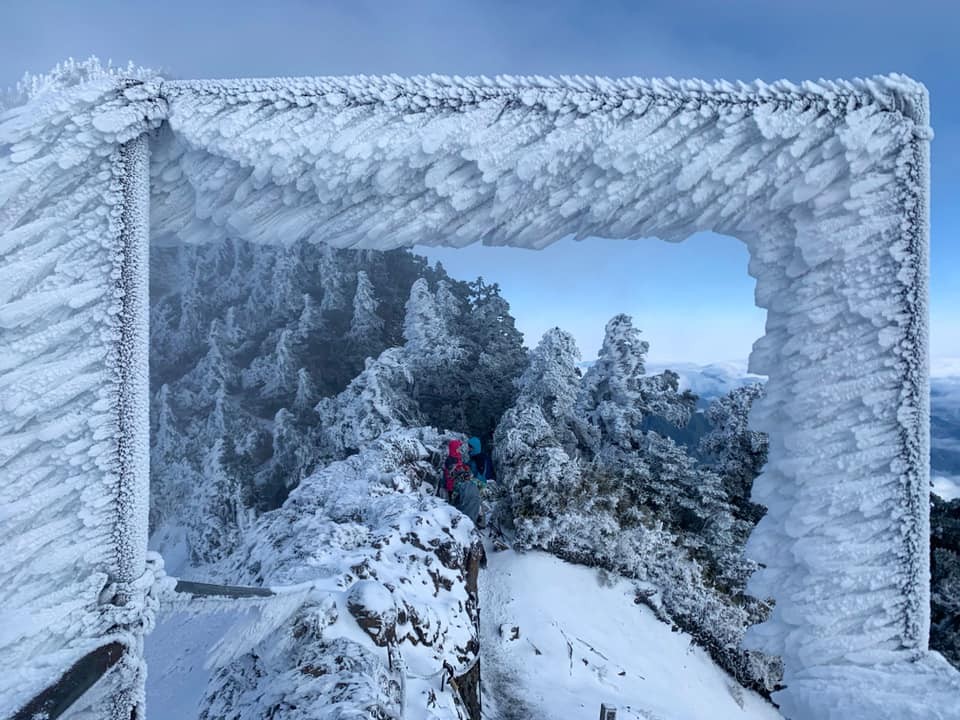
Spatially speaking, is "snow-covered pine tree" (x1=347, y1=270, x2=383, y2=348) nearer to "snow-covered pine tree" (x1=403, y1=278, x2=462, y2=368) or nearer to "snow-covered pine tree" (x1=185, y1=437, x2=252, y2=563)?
"snow-covered pine tree" (x1=403, y1=278, x2=462, y2=368)

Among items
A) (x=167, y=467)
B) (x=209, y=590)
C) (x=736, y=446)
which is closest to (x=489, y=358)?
(x=736, y=446)

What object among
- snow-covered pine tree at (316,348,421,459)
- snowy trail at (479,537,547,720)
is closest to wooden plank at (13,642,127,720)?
snowy trail at (479,537,547,720)

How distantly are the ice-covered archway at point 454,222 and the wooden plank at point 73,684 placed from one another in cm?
2

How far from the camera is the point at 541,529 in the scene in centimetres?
568

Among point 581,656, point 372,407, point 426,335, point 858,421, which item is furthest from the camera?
point 426,335

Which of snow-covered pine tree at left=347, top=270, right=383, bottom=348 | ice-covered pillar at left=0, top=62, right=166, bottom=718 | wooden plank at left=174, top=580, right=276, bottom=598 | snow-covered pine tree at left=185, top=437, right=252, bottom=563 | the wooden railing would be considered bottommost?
snow-covered pine tree at left=185, top=437, right=252, bottom=563

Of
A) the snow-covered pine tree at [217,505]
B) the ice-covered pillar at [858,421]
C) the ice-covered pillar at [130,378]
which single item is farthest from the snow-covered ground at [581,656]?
the snow-covered pine tree at [217,505]

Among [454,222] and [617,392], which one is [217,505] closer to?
[617,392]

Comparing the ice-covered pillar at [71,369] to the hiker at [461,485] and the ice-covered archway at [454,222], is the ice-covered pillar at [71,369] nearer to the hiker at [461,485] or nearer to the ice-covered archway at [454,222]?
the ice-covered archway at [454,222]

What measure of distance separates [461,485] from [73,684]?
4.57 meters

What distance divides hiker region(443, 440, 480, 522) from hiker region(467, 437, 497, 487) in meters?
0.17

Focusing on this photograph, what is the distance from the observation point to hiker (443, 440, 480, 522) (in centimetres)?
535

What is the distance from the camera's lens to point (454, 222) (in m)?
1.04

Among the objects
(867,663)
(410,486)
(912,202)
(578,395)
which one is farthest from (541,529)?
(912,202)
